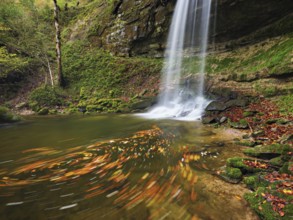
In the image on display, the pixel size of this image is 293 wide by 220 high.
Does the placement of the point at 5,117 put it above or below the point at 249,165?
above

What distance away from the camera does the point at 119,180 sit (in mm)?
3307

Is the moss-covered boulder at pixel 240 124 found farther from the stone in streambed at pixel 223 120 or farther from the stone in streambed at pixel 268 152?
the stone in streambed at pixel 268 152

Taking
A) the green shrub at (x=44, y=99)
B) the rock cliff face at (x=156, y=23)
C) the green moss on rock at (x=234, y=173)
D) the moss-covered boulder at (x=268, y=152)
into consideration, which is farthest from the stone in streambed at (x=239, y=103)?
the green shrub at (x=44, y=99)

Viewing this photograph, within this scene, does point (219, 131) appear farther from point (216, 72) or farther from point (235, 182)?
point (216, 72)

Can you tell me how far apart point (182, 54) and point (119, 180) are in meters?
14.4

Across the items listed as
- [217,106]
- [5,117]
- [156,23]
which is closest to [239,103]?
[217,106]

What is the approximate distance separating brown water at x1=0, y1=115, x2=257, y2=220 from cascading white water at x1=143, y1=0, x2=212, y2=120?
6.46m

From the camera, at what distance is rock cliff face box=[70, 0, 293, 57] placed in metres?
11.3

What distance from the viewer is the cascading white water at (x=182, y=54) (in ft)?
41.0

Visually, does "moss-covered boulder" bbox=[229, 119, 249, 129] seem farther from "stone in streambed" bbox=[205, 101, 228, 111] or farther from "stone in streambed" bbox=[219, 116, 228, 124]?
"stone in streambed" bbox=[205, 101, 228, 111]

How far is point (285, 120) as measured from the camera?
6.15 meters

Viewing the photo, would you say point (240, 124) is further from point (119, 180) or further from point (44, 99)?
point (44, 99)

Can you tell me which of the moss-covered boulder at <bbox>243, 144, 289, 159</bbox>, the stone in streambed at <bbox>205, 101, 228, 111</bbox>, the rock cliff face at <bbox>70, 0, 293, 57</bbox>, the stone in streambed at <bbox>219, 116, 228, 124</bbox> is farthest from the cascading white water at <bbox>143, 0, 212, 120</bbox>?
the moss-covered boulder at <bbox>243, 144, 289, 159</bbox>

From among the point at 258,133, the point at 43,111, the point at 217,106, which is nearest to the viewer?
the point at 258,133
